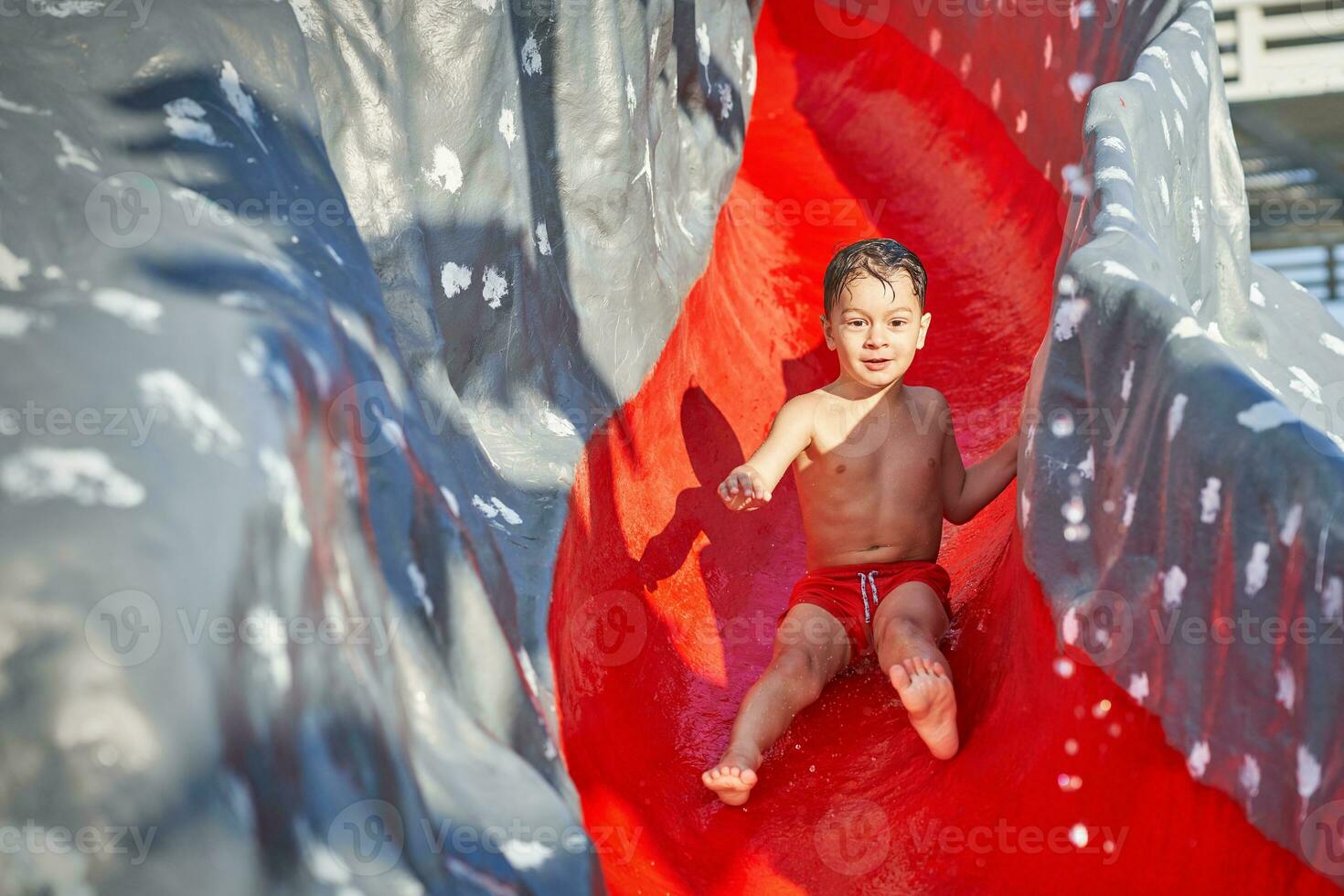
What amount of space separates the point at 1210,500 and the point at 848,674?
0.74 meters

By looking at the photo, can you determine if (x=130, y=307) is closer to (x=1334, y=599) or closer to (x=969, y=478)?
(x=1334, y=599)

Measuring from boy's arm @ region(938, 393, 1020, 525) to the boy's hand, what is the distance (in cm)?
38

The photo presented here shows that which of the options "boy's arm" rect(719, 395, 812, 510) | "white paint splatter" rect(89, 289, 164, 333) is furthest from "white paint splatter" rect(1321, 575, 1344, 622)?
Result: "white paint splatter" rect(89, 289, 164, 333)

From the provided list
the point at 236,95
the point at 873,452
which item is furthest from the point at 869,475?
the point at 236,95

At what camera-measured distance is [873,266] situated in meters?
1.94

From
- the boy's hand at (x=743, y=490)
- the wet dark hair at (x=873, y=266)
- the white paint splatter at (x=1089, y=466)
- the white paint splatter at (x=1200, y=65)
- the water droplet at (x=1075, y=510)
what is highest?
the white paint splatter at (x=1200, y=65)

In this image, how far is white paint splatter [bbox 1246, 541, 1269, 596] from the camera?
1227mm

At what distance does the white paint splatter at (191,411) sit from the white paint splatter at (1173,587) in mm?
964

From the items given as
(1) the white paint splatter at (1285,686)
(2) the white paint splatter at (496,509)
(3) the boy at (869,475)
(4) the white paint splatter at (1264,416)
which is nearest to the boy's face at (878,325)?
(3) the boy at (869,475)

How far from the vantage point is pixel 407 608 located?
123cm

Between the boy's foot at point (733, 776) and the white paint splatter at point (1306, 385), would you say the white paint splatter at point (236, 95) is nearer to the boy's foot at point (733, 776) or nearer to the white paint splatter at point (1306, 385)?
the boy's foot at point (733, 776)

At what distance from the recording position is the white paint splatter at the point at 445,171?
5.78ft

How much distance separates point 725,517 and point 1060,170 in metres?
1.09

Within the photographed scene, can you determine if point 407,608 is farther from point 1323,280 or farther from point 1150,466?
point 1323,280
